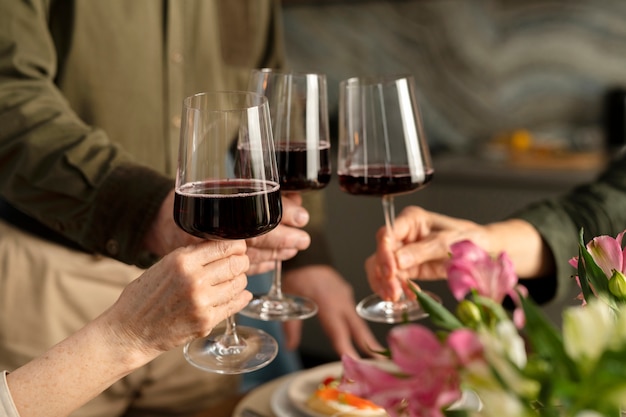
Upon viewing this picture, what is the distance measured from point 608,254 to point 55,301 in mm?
1223

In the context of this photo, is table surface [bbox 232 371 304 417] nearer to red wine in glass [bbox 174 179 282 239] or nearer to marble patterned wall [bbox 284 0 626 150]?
red wine in glass [bbox 174 179 282 239]

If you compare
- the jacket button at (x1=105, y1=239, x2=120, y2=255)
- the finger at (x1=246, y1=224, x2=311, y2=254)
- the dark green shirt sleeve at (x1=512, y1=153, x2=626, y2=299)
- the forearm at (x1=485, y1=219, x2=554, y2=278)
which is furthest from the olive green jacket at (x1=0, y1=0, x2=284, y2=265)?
the dark green shirt sleeve at (x1=512, y1=153, x2=626, y2=299)

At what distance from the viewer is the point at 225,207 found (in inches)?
32.2

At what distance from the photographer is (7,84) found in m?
1.30

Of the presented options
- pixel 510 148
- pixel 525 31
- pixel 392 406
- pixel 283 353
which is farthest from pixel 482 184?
pixel 392 406

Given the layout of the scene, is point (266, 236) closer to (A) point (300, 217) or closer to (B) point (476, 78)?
(A) point (300, 217)

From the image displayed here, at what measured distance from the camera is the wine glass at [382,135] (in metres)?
1.09

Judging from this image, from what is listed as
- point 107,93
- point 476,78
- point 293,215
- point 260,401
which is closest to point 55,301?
point 107,93

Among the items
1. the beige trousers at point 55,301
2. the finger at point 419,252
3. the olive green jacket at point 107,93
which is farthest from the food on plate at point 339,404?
the beige trousers at point 55,301

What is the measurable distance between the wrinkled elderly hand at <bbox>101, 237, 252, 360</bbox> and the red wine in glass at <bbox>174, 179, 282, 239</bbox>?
0.08ft

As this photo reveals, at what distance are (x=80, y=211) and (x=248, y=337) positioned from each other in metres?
0.39

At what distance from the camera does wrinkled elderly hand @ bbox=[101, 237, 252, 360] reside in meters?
0.81

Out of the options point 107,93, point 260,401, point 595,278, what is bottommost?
point 260,401

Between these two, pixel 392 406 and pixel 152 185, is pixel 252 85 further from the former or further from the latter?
pixel 392 406
